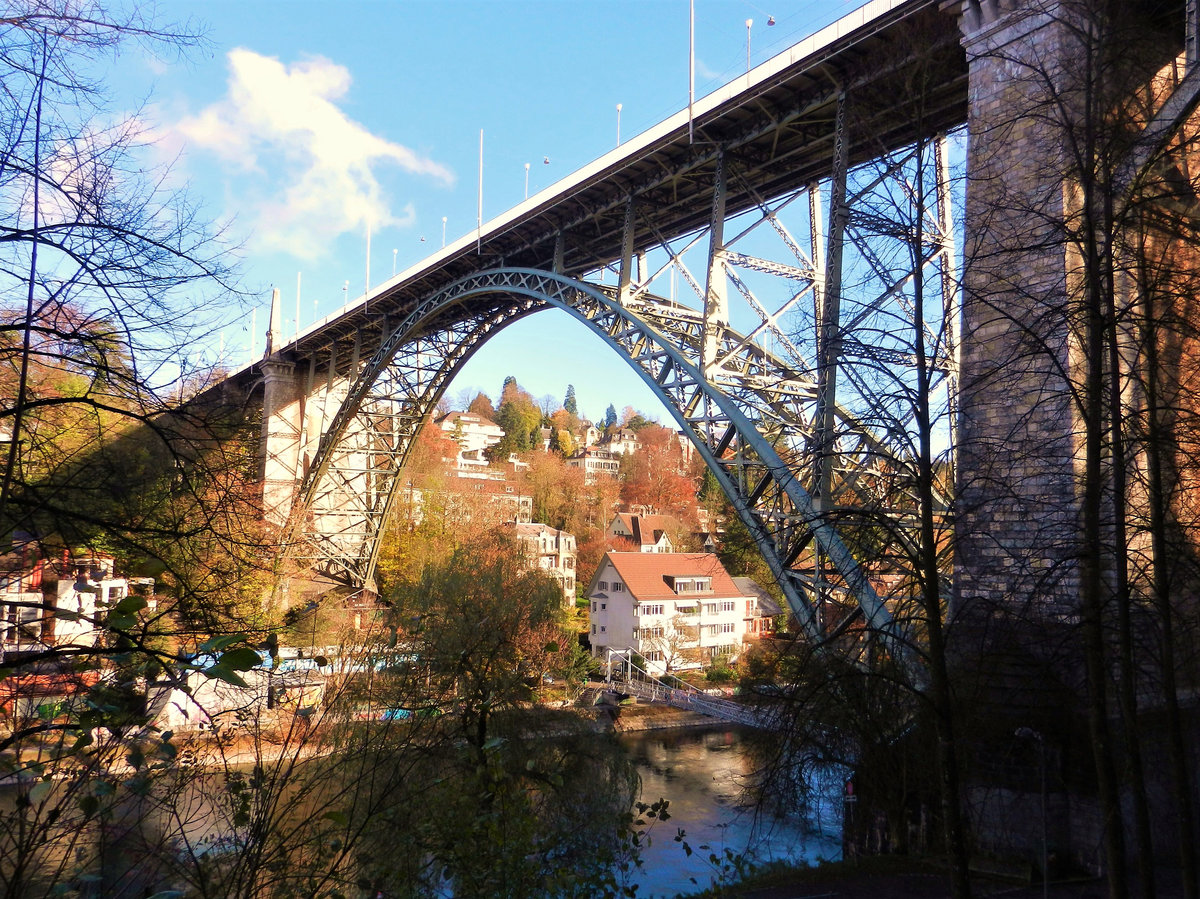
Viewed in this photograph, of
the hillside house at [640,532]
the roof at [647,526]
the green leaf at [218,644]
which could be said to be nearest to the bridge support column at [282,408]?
the hillside house at [640,532]

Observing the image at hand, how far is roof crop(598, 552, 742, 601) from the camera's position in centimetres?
2975

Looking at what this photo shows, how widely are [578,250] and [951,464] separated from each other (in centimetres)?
1205

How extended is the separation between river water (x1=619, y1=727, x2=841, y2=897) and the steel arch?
2.63m

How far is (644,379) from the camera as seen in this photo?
42.1 feet

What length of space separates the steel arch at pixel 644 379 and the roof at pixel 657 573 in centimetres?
825

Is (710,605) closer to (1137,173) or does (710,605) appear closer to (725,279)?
(725,279)

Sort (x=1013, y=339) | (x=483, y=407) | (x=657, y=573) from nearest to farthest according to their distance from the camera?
(x=1013, y=339) → (x=657, y=573) → (x=483, y=407)

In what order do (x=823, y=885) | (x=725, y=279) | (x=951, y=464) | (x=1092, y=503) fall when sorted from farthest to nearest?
(x=725, y=279), (x=823, y=885), (x=951, y=464), (x=1092, y=503)

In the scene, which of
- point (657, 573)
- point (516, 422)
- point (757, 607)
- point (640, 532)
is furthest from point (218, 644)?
point (516, 422)

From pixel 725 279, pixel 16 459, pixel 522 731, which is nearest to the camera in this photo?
pixel 16 459

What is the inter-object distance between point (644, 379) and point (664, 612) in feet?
60.6

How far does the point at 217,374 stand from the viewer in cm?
332

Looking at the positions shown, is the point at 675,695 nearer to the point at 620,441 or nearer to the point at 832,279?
the point at 832,279

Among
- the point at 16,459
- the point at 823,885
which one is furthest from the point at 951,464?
the point at 16,459
